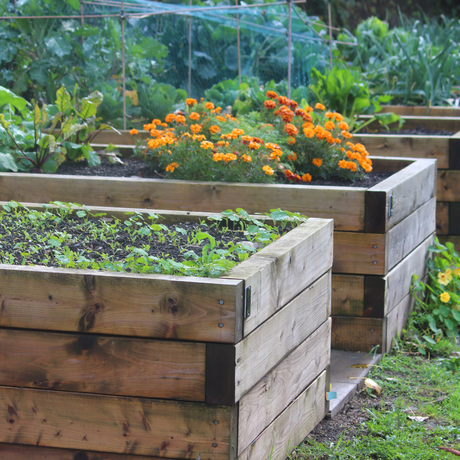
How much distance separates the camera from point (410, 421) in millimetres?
2555

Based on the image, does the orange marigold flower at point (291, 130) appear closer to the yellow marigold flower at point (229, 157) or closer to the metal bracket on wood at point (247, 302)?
the yellow marigold flower at point (229, 157)

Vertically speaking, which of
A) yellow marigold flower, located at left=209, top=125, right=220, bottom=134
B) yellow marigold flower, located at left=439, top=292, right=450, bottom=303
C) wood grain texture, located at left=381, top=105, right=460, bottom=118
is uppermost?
wood grain texture, located at left=381, top=105, right=460, bottom=118

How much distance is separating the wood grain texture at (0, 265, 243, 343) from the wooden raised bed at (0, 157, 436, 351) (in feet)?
4.90

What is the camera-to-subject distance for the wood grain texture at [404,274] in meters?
3.17

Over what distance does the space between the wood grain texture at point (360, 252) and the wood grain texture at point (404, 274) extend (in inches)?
3.8

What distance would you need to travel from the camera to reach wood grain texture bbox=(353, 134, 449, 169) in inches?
176

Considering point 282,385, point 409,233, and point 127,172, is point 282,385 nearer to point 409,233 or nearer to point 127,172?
point 409,233

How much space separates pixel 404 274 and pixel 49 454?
2202 mm

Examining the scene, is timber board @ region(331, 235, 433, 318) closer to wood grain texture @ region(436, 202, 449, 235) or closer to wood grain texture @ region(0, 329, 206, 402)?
wood grain texture @ region(436, 202, 449, 235)

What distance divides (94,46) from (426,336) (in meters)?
3.95

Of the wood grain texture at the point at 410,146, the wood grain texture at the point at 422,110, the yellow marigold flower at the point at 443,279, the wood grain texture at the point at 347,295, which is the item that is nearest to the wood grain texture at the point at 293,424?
the wood grain texture at the point at 347,295

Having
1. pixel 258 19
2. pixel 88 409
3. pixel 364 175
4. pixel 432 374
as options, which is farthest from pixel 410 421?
pixel 258 19

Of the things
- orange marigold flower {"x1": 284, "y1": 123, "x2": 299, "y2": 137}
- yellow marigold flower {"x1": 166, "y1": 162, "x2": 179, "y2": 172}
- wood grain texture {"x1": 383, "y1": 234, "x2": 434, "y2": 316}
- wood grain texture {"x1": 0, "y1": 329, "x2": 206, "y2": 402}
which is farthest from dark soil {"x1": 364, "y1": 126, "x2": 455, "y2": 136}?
wood grain texture {"x1": 0, "y1": 329, "x2": 206, "y2": 402}

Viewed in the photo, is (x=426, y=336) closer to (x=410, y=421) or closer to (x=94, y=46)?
(x=410, y=421)
